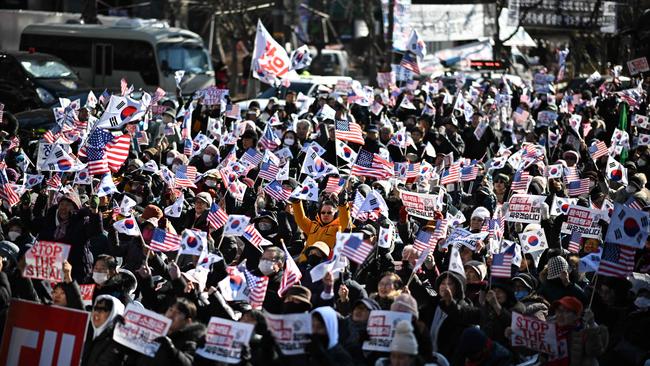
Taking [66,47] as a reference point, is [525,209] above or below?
below

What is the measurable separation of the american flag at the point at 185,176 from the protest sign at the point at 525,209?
3.68 m

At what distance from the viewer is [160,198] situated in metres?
14.4

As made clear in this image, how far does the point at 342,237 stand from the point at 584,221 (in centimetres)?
312

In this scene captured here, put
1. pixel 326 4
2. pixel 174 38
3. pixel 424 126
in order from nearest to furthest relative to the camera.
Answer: pixel 424 126, pixel 174 38, pixel 326 4

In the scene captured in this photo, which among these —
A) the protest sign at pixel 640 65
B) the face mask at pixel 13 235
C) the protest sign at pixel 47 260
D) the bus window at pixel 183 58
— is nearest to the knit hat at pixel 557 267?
the protest sign at pixel 47 260

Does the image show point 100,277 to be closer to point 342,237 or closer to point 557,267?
point 342,237

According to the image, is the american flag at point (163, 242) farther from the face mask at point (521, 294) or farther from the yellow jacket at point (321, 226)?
the face mask at point (521, 294)

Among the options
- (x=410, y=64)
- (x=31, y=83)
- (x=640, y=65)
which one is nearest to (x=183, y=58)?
(x=31, y=83)

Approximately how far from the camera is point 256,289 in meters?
9.51

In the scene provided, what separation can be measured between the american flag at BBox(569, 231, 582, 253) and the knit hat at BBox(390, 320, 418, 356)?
13.8ft

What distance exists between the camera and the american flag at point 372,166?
14.6m

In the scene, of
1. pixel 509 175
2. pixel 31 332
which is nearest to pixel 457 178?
pixel 509 175

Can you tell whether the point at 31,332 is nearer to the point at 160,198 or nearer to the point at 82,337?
the point at 82,337

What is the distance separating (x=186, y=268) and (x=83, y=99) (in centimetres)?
1321
